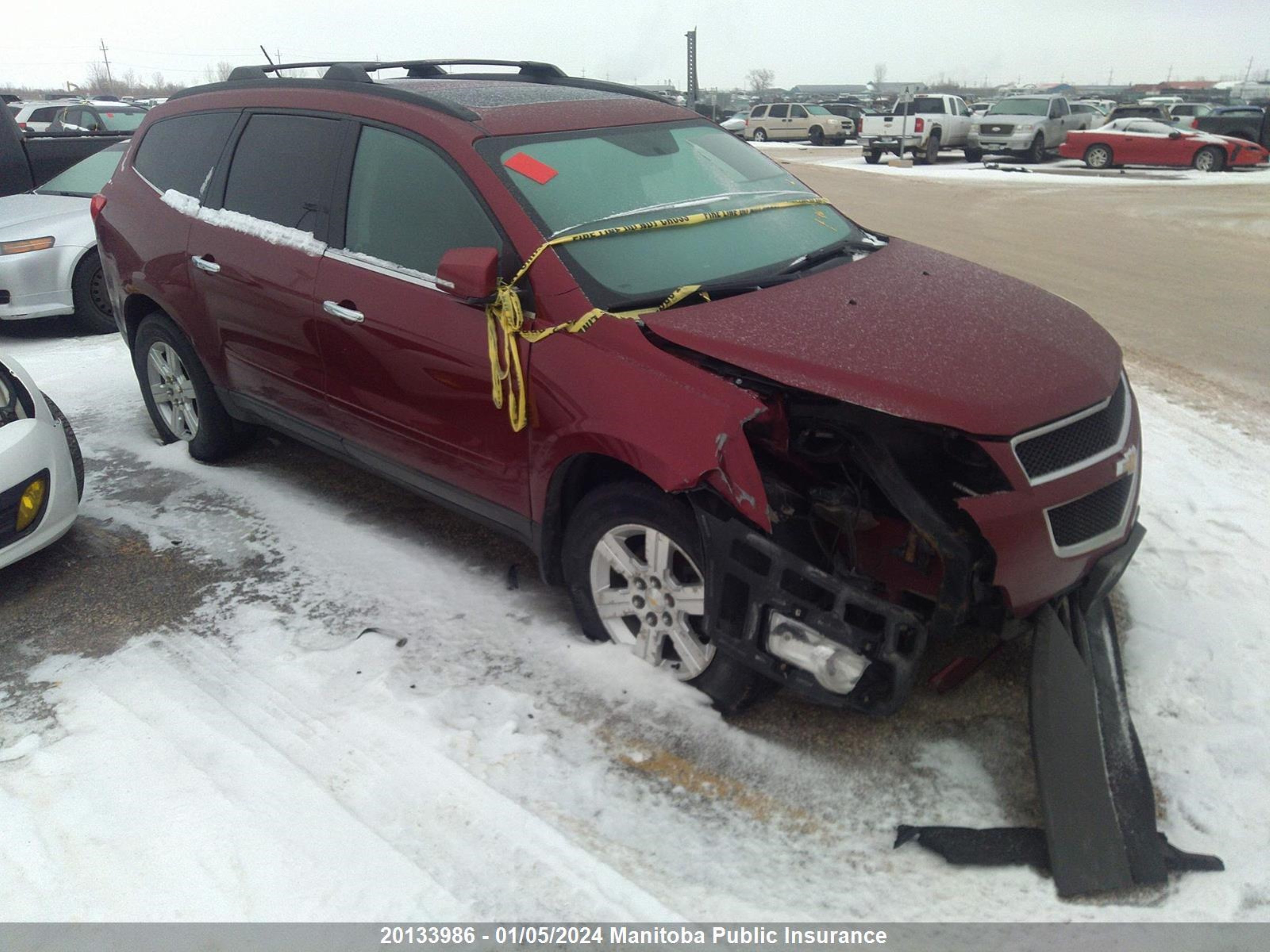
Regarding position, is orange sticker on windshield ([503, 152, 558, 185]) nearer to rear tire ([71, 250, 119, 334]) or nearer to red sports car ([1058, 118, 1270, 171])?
rear tire ([71, 250, 119, 334])

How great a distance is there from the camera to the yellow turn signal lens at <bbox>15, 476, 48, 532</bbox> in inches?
156

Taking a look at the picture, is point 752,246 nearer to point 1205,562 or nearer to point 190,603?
point 1205,562

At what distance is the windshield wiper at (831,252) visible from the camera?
3533mm

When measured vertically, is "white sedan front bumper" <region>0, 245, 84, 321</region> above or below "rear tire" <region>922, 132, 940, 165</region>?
above

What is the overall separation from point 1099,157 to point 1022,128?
220 cm

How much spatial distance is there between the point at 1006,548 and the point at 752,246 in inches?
58.6

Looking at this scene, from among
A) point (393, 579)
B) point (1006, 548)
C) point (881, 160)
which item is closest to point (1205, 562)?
point (1006, 548)

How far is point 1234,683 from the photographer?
321 centimetres

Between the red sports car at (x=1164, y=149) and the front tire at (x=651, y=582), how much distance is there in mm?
22290

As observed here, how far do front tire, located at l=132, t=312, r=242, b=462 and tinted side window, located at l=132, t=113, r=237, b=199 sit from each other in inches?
27.8

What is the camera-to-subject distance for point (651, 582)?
3.15m

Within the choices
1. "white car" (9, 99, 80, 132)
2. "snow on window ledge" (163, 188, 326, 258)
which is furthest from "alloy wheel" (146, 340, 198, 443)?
"white car" (9, 99, 80, 132)

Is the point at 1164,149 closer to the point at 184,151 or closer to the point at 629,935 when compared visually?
the point at 184,151

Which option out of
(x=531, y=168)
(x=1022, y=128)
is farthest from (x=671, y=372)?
(x=1022, y=128)
